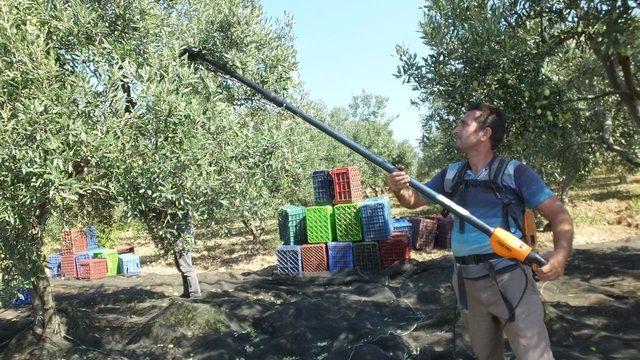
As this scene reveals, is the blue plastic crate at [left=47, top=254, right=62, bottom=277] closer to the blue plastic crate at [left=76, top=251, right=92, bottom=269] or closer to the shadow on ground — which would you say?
the blue plastic crate at [left=76, top=251, right=92, bottom=269]

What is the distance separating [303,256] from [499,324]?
42.8ft

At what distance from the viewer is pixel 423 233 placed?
20.7 metres

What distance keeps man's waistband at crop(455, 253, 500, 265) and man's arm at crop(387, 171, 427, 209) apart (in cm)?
56

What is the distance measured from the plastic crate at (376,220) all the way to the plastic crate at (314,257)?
153 centimetres

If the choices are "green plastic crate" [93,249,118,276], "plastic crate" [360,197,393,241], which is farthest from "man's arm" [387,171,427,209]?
"green plastic crate" [93,249,118,276]

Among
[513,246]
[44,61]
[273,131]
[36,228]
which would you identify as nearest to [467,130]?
[513,246]

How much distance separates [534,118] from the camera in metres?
5.87

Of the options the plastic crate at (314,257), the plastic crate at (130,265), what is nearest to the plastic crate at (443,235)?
the plastic crate at (314,257)

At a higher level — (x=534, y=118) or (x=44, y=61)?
(x=44, y=61)

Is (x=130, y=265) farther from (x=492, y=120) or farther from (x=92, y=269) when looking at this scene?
(x=492, y=120)

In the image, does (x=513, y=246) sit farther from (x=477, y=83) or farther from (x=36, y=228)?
(x=36, y=228)

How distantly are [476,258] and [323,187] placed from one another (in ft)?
43.8

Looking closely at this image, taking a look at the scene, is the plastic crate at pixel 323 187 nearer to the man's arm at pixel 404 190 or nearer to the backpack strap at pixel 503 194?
the man's arm at pixel 404 190

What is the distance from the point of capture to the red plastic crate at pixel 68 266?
2048 cm
